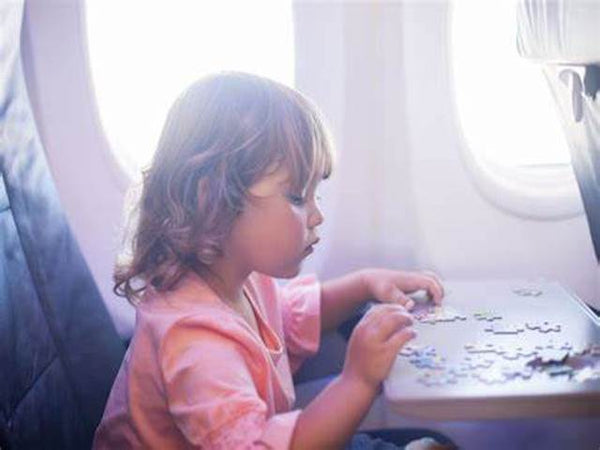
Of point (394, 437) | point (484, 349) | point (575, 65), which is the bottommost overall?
point (394, 437)

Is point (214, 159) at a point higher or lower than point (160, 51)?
lower

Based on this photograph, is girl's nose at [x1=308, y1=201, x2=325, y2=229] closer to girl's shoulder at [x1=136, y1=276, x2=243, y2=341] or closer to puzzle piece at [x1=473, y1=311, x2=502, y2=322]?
girl's shoulder at [x1=136, y1=276, x2=243, y2=341]

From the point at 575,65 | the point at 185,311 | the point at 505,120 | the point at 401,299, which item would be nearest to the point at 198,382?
the point at 185,311

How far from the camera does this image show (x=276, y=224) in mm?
1104

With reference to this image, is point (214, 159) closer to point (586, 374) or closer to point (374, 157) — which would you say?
point (586, 374)

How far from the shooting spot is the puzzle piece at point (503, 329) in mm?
1083

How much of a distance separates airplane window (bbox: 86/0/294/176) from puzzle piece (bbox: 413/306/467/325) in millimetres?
637

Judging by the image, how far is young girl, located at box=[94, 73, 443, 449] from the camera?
99cm

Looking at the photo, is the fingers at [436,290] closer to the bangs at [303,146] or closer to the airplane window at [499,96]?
the bangs at [303,146]

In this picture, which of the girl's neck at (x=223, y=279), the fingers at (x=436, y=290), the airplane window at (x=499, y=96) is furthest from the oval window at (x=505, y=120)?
the girl's neck at (x=223, y=279)

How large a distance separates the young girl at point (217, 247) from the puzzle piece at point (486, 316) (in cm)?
14

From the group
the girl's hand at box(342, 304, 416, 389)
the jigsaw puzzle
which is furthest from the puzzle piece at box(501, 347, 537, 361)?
the girl's hand at box(342, 304, 416, 389)

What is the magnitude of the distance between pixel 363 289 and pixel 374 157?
39 cm

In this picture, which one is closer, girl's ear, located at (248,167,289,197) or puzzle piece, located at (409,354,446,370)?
puzzle piece, located at (409,354,446,370)
